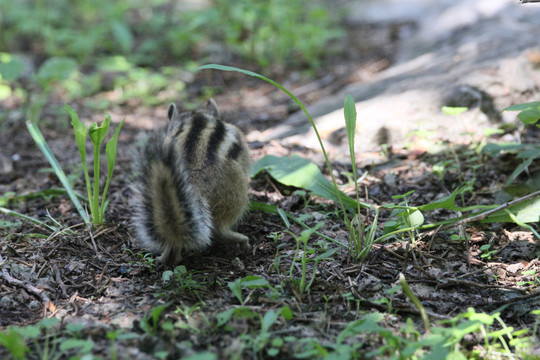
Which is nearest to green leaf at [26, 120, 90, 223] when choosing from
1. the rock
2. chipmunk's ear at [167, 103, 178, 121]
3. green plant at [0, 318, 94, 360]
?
chipmunk's ear at [167, 103, 178, 121]

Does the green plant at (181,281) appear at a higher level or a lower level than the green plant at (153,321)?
lower

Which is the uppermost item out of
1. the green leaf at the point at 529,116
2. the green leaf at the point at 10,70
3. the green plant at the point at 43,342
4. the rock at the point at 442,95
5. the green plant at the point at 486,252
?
the green leaf at the point at 10,70

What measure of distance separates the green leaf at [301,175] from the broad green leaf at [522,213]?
78 centimetres

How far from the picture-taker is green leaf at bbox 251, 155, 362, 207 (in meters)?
3.48

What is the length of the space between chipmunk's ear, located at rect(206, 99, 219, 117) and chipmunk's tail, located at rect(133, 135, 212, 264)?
157cm

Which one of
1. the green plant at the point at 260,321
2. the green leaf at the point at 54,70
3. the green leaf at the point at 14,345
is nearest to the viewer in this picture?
the green leaf at the point at 14,345

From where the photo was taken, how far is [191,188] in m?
2.79

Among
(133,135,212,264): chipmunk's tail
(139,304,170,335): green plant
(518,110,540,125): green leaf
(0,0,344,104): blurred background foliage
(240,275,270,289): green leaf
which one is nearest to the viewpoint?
(139,304,170,335): green plant

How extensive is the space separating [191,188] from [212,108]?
69.6 inches

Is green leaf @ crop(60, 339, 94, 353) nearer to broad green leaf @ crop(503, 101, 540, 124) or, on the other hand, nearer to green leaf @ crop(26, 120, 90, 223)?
green leaf @ crop(26, 120, 90, 223)

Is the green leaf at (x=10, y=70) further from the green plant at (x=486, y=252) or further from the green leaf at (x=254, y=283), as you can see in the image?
the green plant at (x=486, y=252)

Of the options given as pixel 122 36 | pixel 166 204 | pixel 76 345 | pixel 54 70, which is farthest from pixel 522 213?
pixel 122 36

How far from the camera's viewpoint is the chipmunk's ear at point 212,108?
14.4 ft

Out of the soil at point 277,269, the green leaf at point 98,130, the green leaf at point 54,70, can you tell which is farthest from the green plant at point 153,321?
the green leaf at point 54,70
